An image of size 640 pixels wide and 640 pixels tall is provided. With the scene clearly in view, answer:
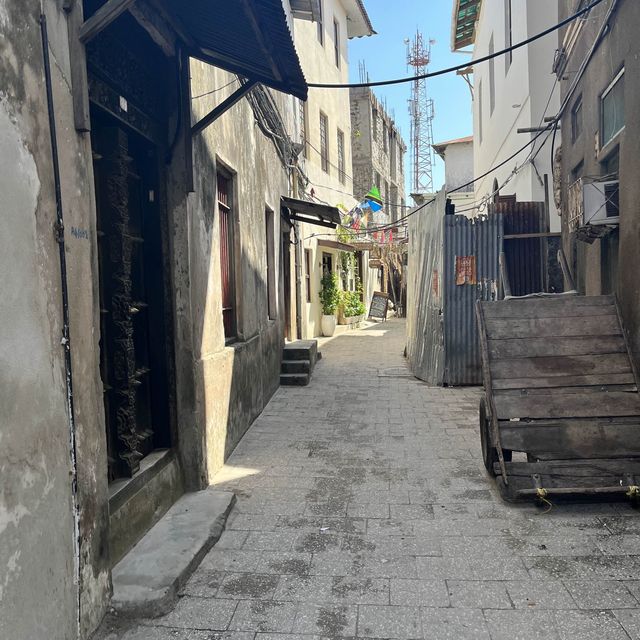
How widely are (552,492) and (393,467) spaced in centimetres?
160

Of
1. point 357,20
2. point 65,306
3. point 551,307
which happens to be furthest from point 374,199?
point 65,306

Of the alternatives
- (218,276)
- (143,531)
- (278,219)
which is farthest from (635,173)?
(278,219)

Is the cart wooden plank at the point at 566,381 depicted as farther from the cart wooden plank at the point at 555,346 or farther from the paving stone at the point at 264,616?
the paving stone at the point at 264,616

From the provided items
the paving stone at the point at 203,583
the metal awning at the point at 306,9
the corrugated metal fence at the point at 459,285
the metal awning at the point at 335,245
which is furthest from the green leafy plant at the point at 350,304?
the paving stone at the point at 203,583

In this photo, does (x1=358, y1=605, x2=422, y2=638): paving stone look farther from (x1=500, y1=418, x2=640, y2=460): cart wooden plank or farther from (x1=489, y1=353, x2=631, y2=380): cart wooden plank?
(x1=489, y1=353, x2=631, y2=380): cart wooden plank

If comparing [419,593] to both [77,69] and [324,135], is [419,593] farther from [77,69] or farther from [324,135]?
[324,135]

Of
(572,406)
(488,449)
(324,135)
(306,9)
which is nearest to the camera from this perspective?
(572,406)

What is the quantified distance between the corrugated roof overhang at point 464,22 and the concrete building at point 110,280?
40.9ft

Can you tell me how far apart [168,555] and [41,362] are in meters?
1.66

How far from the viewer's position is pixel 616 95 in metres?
5.22

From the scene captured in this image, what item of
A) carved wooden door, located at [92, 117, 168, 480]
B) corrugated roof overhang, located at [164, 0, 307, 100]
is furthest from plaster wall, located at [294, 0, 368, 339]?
carved wooden door, located at [92, 117, 168, 480]

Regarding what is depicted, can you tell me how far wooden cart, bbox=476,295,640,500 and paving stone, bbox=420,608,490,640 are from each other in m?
1.42

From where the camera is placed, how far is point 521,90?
36.2ft

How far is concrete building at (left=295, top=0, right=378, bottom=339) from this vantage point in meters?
14.6
